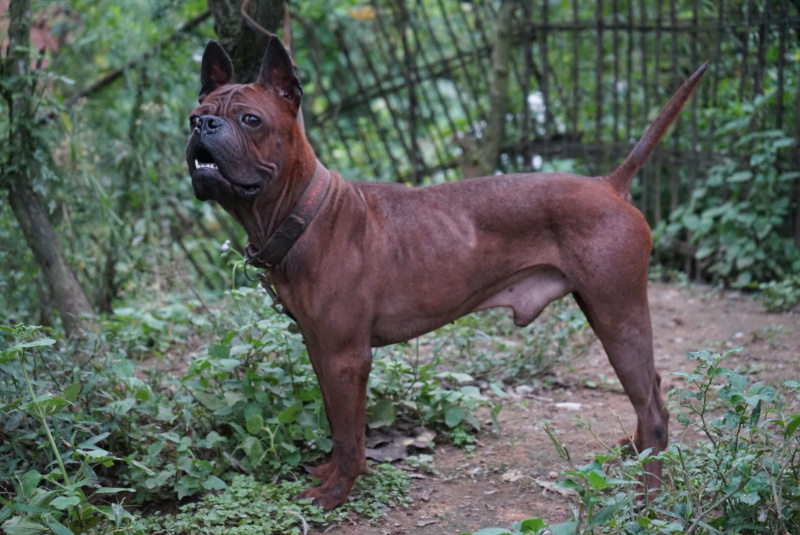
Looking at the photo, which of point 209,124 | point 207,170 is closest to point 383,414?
point 207,170

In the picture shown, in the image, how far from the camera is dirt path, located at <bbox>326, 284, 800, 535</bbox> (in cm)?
344

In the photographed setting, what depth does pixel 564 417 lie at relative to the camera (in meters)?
4.56

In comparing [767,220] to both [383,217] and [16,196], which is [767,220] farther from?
[16,196]

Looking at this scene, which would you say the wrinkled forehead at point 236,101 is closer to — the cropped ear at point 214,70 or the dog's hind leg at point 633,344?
the cropped ear at point 214,70

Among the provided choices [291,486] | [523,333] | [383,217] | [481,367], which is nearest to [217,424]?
[291,486]

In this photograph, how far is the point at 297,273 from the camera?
333 centimetres

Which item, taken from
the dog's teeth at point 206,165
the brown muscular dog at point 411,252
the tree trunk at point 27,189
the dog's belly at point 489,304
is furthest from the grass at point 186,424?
A: the dog's teeth at point 206,165

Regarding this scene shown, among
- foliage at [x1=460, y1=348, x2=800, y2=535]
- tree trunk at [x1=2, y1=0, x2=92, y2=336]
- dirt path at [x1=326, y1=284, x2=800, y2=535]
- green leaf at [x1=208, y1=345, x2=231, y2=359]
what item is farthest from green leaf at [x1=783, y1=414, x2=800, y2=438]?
tree trunk at [x1=2, y1=0, x2=92, y2=336]

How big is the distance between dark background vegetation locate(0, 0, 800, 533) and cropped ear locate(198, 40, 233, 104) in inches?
40.6

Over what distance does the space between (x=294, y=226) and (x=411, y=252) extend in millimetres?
557

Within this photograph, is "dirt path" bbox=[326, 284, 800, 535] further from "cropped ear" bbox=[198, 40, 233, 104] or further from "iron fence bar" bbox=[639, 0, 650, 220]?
"cropped ear" bbox=[198, 40, 233, 104]

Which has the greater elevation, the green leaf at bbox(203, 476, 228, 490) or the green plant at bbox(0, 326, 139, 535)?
the green plant at bbox(0, 326, 139, 535)

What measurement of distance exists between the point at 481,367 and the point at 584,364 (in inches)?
36.9

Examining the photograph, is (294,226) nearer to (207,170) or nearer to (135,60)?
(207,170)
